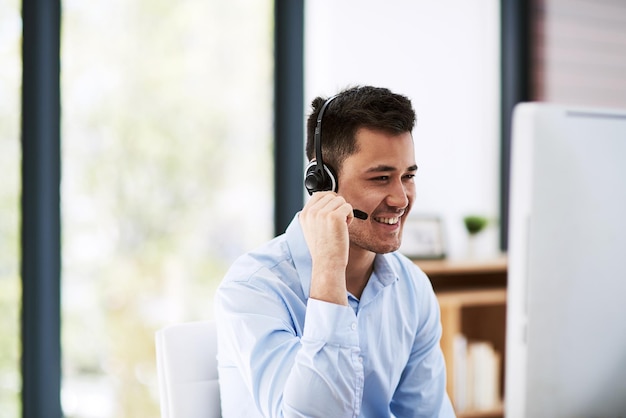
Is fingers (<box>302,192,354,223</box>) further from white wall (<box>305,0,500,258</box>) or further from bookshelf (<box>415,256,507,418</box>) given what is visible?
white wall (<box>305,0,500,258</box>)

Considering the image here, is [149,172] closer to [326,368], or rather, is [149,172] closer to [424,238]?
[424,238]

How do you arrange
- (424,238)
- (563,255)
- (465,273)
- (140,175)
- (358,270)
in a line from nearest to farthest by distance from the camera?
(563,255), (358,270), (140,175), (424,238), (465,273)

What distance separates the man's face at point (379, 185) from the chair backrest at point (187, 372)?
369 millimetres

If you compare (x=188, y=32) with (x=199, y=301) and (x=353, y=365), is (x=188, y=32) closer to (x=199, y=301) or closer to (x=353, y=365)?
(x=199, y=301)

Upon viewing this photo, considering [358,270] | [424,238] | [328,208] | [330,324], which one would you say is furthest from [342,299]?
[424,238]

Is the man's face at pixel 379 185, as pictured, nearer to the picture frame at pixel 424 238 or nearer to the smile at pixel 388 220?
the smile at pixel 388 220

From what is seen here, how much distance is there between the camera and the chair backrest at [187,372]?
1.21 m

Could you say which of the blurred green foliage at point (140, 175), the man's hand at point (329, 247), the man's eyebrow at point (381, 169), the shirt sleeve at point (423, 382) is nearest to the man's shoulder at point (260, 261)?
the man's hand at point (329, 247)

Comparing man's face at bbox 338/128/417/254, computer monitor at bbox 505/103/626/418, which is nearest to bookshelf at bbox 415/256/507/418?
man's face at bbox 338/128/417/254

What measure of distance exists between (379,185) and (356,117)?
0.47 ft

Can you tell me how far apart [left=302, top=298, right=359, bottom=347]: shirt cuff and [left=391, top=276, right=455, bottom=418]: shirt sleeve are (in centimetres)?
33

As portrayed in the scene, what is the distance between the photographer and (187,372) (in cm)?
123

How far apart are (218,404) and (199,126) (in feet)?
5.48

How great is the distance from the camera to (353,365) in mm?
1111
